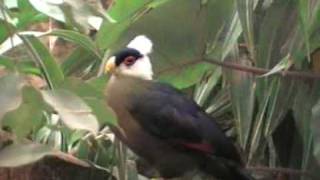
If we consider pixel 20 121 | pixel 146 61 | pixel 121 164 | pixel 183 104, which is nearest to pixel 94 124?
pixel 20 121

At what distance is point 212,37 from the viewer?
4.85 ft

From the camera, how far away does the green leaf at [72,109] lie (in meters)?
0.85

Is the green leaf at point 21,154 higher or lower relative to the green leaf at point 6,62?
lower

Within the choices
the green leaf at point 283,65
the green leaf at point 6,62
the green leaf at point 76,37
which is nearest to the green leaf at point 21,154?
the green leaf at point 6,62

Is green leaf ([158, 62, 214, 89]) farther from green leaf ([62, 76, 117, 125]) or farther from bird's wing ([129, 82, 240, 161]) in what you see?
green leaf ([62, 76, 117, 125])

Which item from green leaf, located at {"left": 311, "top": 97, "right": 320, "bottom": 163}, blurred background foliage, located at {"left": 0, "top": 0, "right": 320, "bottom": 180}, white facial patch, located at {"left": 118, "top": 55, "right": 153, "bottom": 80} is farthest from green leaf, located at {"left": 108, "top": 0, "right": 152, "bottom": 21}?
green leaf, located at {"left": 311, "top": 97, "right": 320, "bottom": 163}

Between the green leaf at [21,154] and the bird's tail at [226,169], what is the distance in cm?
51

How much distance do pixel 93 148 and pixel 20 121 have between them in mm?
546

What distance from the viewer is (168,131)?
143 centimetres

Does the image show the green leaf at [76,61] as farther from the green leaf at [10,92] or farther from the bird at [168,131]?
the green leaf at [10,92]

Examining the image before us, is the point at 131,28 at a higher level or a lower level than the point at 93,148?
higher

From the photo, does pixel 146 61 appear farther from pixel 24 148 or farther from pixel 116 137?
pixel 24 148

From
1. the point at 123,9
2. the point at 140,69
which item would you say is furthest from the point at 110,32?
the point at 140,69

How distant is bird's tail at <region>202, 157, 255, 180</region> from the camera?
1441 mm
